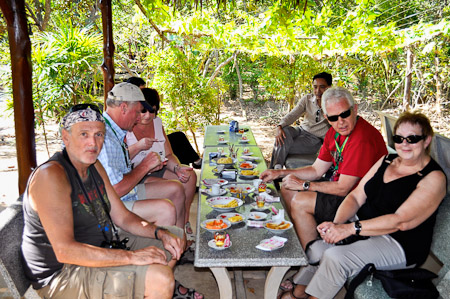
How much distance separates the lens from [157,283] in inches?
85.6

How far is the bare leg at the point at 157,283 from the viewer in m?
2.17

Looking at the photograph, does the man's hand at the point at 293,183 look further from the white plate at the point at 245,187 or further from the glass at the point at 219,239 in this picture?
the glass at the point at 219,239

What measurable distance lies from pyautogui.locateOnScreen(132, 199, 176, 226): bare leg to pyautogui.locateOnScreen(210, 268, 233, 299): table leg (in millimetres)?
786

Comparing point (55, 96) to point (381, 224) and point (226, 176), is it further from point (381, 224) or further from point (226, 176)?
point (381, 224)

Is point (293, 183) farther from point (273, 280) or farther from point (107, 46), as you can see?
point (107, 46)

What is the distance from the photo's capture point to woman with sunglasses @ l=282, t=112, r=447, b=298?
2.43 m

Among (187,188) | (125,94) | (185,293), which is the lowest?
(185,293)

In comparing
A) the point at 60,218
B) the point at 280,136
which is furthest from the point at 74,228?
the point at 280,136

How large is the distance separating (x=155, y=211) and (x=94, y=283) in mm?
1085

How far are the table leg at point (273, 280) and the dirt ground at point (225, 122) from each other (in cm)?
401

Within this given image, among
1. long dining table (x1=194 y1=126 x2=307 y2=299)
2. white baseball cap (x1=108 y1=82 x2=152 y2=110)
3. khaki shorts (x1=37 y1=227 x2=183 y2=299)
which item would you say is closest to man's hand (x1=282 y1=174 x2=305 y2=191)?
long dining table (x1=194 y1=126 x2=307 y2=299)

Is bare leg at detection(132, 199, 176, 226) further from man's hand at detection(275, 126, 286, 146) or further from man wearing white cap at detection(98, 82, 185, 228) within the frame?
man's hand at detection(275, 126, 286, 146)

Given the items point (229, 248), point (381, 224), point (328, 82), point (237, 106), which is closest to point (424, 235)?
point (381, 224)

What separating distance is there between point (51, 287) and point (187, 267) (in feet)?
5.10
